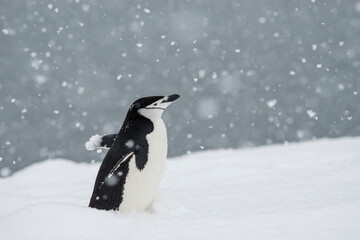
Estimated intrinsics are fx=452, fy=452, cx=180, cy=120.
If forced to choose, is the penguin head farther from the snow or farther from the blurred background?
the blurred background

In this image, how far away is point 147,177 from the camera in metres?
3.18

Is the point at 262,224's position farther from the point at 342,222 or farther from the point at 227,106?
the point at 227,106

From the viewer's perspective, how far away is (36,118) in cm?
3862

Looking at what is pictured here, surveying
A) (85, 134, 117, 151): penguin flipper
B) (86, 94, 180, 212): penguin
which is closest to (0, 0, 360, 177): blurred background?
(85, 134, 117, 151): penguin flipper

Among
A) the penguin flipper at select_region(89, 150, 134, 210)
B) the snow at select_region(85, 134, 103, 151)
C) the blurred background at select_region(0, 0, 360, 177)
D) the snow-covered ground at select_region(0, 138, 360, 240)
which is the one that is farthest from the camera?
the blurred background at select_region(0, 0, 360, 177)

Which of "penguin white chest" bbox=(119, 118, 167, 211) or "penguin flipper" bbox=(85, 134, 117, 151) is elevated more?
"penguin flipper" bbox=(85, 134, 117, 151)

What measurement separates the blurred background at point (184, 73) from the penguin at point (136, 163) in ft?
95.8

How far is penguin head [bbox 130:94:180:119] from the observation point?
126 inches

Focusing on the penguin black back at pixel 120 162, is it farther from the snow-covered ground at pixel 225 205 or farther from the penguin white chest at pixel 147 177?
the snow-covered ground at pixel 225 205

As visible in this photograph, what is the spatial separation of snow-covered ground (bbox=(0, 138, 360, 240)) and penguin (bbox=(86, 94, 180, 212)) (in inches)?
5.6

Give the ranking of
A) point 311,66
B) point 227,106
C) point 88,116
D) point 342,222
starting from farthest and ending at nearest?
point 311,66
point 227,106
point 88,116
point 342,222

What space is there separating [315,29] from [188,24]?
14.8 m

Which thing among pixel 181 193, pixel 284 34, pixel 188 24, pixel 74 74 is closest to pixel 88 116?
pixel 74 74

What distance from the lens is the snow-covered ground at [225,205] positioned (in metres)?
2.15
